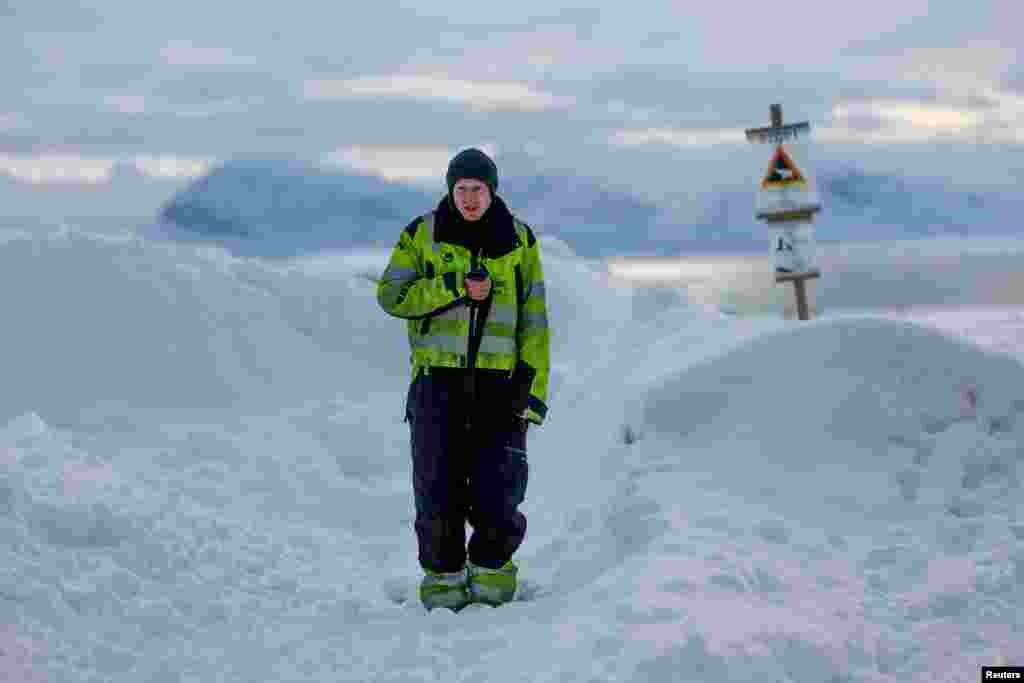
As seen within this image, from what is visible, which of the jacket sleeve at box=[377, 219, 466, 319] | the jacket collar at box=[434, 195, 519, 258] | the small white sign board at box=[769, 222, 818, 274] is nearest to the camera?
the jacket sleeve at box=[377, 219, 466, 319]

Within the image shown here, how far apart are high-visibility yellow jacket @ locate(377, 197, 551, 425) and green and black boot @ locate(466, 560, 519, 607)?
724 mm

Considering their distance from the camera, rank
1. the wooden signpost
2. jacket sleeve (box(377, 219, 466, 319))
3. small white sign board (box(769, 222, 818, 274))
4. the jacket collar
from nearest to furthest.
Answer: jacket sleeve (box(377, 219, 466, 319)) < the jacket collar < the wooden signpost < small white sign board (box(769, 222, 818, 274))

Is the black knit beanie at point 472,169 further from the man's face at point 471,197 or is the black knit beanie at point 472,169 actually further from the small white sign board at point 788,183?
the small white sign board at point 788,183

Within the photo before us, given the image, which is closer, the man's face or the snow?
the snow

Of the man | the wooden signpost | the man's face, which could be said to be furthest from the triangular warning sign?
the man's face

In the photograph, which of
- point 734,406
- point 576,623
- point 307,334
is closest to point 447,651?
point 576,623

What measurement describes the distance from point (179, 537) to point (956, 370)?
4257 millimetres

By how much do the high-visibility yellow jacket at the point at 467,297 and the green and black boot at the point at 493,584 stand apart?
72 cm

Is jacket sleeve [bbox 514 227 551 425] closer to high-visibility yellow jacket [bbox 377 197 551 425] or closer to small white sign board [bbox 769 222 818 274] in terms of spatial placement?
high-visibility yellow jacket [bbox 377 197 551 425]

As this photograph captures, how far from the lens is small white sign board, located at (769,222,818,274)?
972 cm

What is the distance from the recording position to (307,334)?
10.6m

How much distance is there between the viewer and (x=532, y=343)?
5145 mm

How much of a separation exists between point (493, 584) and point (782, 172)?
568 cm

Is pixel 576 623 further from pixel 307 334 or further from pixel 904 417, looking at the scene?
pixel 307 334
